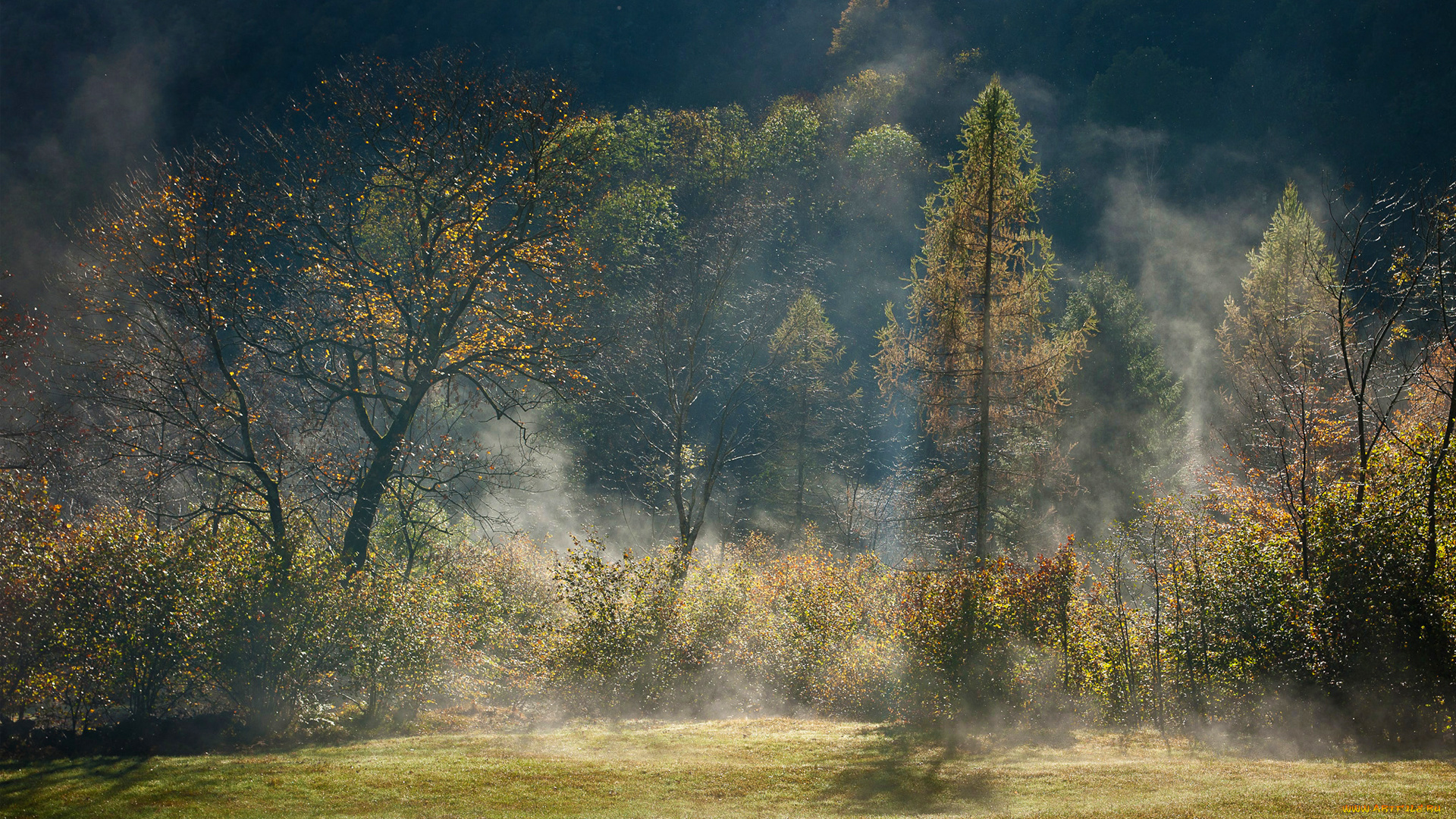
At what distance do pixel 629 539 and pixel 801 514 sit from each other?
7394 millimetres

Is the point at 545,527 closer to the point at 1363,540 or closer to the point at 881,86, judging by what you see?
the point at 1363,540

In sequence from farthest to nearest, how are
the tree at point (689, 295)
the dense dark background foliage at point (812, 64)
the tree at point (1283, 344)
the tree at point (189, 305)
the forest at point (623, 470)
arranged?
the dense dark background foliage at point (812, 64) < the tree at point (689, 295) < the tree at point (1283, 344) < the tree at point (189, 305) < the forest at point (623, 470)

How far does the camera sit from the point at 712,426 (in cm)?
4506

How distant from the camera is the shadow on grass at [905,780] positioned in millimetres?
8734

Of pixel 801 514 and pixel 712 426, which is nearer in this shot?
pixel 801 514

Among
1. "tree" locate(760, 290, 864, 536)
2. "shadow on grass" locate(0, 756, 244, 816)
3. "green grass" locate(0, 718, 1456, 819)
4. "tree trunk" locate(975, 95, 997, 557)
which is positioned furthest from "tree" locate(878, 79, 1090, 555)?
"tree" locate(760, 290, 864, 536)

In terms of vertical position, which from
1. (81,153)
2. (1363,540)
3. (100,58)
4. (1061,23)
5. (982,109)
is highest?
(1061,23)

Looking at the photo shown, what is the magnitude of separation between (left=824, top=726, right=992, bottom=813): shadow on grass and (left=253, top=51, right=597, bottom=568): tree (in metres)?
8.45

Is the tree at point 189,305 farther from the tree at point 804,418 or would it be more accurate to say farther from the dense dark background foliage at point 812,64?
the dense dark background foliage at point 812,64

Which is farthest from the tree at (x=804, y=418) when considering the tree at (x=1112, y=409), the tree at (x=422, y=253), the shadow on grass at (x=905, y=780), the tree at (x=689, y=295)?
the shadow on grass at (x=905, y=780)

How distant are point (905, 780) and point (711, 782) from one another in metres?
2.28

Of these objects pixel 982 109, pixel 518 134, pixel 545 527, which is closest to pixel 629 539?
pixel 545 527

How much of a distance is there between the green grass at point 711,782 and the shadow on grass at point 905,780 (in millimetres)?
32

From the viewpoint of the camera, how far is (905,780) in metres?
9.73
